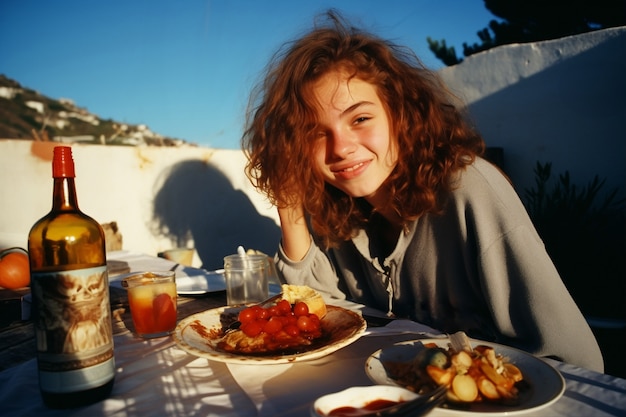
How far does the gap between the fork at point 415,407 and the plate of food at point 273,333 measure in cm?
31

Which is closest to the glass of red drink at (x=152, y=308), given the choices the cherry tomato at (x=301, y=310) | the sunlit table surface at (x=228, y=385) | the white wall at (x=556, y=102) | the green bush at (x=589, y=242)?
the sunlit table surface at (x=228, y=385)

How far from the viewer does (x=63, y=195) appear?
2.71ft

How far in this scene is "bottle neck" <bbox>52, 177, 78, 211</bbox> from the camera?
0.82 m

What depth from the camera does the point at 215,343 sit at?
109 centimetres

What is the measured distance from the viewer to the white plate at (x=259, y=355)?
88 cm

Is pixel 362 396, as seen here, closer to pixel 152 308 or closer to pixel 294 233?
pixel 152 308

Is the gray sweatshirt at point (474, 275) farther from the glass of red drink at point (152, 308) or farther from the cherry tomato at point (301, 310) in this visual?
the glass of red drink at point (152, 308)

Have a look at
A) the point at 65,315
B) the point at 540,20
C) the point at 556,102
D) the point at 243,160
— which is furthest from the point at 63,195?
the point at 540,20

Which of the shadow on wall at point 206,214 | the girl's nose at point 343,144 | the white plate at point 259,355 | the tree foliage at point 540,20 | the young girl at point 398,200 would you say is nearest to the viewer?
the white plate at point 259,355

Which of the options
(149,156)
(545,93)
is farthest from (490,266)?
(545,93)

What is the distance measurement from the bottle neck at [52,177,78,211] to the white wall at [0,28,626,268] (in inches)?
124

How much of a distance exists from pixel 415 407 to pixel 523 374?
1.05 ft

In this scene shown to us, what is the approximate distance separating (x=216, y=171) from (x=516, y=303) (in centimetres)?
383

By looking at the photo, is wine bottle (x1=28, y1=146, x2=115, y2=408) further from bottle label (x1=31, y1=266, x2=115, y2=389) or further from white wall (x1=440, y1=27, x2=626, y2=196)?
white wall (x1=440, y1=27, x2=626, y2=196)
